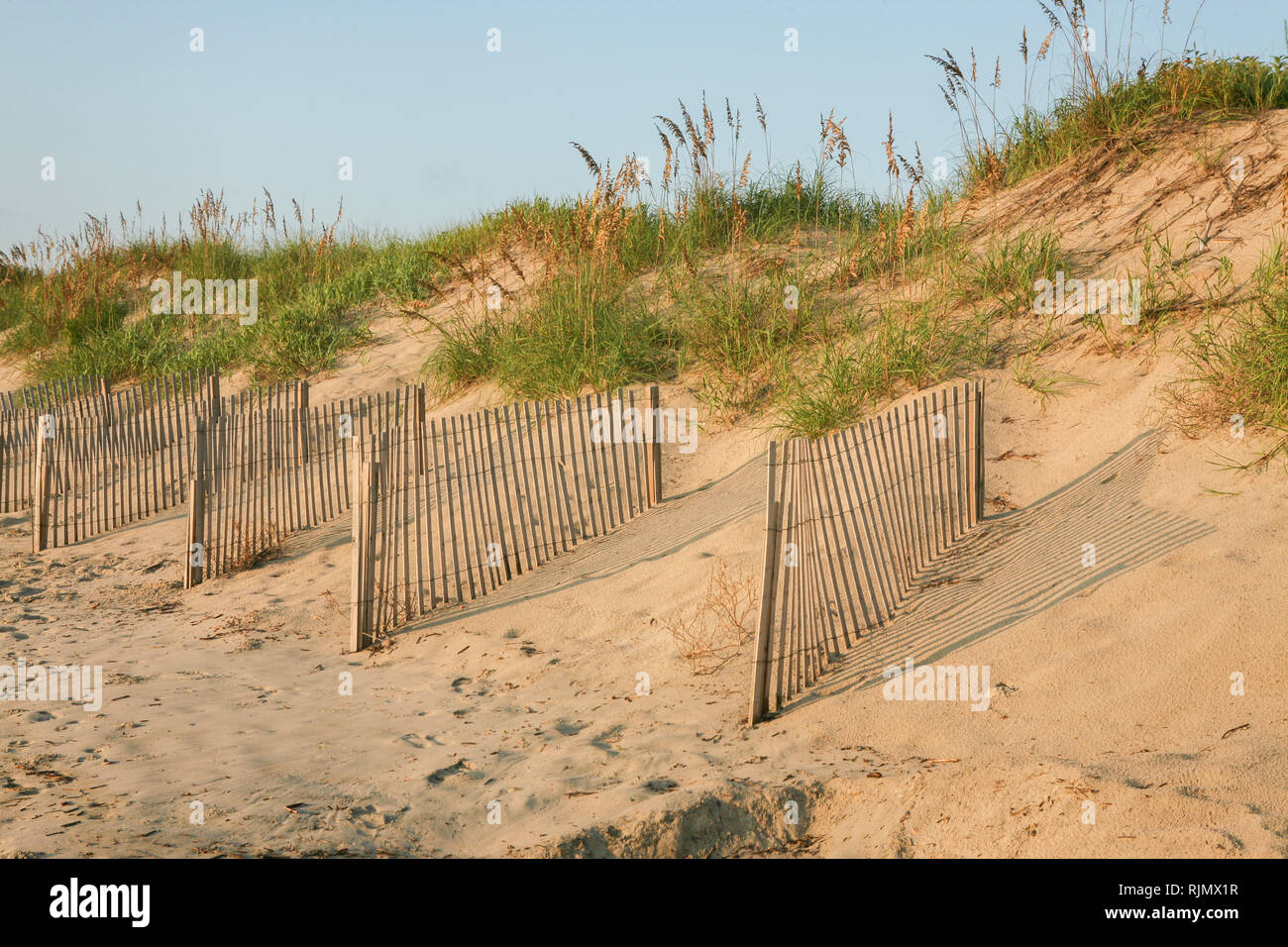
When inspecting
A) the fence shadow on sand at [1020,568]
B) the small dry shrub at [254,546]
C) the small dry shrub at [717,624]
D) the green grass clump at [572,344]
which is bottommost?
the small dry shrub at [254,546]

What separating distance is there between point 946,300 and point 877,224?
2.10 meters

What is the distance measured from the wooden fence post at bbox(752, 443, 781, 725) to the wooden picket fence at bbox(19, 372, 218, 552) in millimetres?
6507

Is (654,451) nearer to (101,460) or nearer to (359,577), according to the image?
(359,577)

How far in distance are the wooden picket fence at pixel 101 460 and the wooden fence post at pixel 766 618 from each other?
6507mm

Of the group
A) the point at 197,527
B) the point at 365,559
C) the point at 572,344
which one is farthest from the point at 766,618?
the point at 572,344

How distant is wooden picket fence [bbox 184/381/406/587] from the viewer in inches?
276

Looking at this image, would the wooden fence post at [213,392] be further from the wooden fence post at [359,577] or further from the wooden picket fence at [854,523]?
the wooden picket fence at [854,523]

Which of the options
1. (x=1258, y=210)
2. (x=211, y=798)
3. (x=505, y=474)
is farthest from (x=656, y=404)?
(x=1258, y=210)

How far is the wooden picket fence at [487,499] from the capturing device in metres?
5.53

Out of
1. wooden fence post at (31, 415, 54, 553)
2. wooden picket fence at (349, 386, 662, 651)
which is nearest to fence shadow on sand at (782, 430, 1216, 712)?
wooden picket fence at (349, 386, 662, 651)

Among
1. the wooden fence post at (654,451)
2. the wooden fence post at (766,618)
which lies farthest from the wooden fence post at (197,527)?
the wooden fence post at (766,618)

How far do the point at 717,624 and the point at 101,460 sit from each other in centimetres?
653

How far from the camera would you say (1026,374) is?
6930mm

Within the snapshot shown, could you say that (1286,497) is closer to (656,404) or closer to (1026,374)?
(1026,374)
